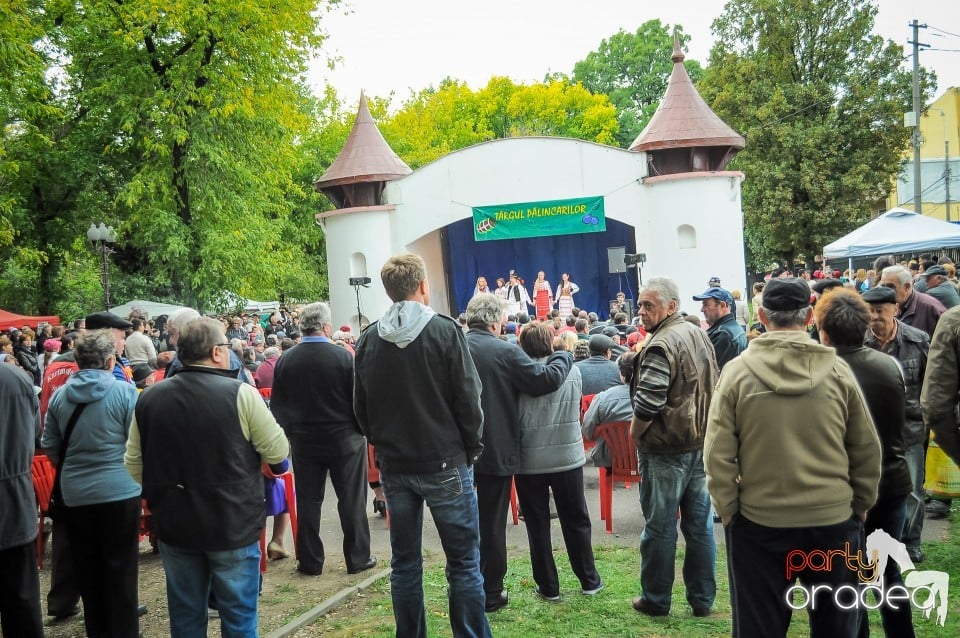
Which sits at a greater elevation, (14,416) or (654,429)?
(14,416)

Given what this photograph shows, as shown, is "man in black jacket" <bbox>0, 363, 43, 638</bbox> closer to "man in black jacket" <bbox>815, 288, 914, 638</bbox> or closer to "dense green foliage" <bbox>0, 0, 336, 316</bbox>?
"man in black jacket" <bbox>815, 288, 914, 638</bbox>

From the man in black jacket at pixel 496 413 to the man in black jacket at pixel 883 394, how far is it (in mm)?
1696

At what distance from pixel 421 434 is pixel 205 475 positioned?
0.99 meters

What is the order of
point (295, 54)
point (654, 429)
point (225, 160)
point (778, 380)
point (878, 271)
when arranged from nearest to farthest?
1. point (778, 380)
2. point (654, 429)
3. point (878, 271)
4. point (225, 160)
5. point (295, 54)

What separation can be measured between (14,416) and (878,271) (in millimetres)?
10833

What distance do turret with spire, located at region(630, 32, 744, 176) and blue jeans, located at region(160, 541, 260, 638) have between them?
68.5 ft

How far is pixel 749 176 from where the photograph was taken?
37125 mm

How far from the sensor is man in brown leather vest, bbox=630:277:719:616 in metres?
4.55

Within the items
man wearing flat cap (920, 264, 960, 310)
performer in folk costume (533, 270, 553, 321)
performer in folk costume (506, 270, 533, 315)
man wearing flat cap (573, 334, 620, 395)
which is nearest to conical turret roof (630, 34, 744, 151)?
performer in folk costume (533, 270, 553, 321)

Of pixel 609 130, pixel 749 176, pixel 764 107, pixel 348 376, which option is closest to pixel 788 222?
pixel 749 176

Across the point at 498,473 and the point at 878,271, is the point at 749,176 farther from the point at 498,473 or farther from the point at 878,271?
the point at 498,473

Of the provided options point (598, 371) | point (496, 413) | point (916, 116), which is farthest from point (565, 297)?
point (496, 413)

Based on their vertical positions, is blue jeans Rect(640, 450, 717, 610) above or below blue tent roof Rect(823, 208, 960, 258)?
below

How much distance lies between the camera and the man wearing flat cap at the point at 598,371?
25.1 feet
